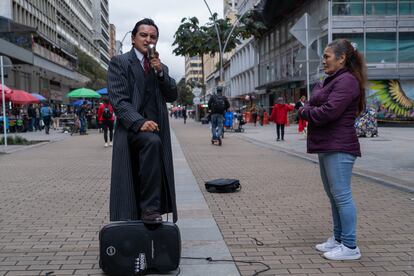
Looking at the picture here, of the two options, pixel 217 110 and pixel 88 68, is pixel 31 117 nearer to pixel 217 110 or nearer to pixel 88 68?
pixel 217 110

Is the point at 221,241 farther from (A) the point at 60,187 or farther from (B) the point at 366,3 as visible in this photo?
(B) the point at 366,3

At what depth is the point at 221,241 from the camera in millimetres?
4969

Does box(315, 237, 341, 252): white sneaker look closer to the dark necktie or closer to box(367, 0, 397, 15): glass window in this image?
the dark necktie

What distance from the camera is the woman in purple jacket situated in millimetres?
4188

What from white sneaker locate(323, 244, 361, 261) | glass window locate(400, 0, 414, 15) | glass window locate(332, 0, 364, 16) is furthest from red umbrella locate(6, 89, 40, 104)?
white sneaker locate(323, 244, 361, 261)

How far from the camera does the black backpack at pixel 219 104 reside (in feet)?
56.5

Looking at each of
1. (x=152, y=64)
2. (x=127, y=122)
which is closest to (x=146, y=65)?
→ (x=152, y=64)

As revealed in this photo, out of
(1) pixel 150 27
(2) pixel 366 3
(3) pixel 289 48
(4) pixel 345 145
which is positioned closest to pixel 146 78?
(1) pixel 150 27

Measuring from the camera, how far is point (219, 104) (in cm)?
1723

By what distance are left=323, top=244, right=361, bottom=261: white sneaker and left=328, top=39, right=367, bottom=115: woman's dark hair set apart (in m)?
1.22

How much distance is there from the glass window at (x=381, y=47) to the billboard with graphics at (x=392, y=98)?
5.20 ft

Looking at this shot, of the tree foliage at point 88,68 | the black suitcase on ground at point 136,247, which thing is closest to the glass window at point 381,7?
the black suitcase on ground at point 136,247

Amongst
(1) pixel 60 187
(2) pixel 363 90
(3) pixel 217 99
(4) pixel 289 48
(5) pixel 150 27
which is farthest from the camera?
(4) pixel 289 48

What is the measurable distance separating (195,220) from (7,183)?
4591 millimetres
